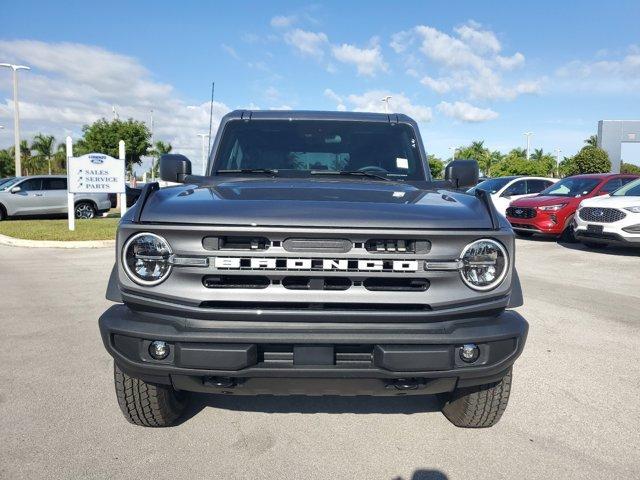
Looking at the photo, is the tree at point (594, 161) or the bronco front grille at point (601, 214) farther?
the tree at point (594, 161)

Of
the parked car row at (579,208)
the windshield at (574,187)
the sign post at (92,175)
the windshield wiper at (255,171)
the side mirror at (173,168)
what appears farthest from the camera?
the sign post at (92,175)

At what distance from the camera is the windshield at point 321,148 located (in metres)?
3.79

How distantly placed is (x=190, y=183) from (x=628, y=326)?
178 inches

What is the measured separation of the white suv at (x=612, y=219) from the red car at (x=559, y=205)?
118 cm

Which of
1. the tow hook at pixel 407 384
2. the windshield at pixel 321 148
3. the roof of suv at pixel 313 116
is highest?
the roof of suv at pixel 313 116

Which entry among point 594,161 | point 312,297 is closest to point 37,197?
point 312,297

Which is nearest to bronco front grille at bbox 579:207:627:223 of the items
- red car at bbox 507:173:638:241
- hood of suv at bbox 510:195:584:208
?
red car at bbox 507:173:638:241

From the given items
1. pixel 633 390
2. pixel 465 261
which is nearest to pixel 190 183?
pixel 465 261

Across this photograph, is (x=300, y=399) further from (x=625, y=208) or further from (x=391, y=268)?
(x=625, y=208)

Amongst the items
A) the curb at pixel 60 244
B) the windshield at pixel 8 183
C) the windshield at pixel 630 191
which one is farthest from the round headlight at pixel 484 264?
the windshield at pixel 8 183

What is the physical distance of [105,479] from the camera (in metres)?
2.50

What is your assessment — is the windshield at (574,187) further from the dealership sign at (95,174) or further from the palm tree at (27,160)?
the palm tree at (27,160)

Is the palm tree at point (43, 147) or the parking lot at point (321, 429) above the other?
the palm tree at point (43, 147)

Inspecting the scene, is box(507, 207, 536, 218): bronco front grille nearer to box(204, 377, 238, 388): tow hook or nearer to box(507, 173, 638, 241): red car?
box(507, 173, 638, 241): red car
